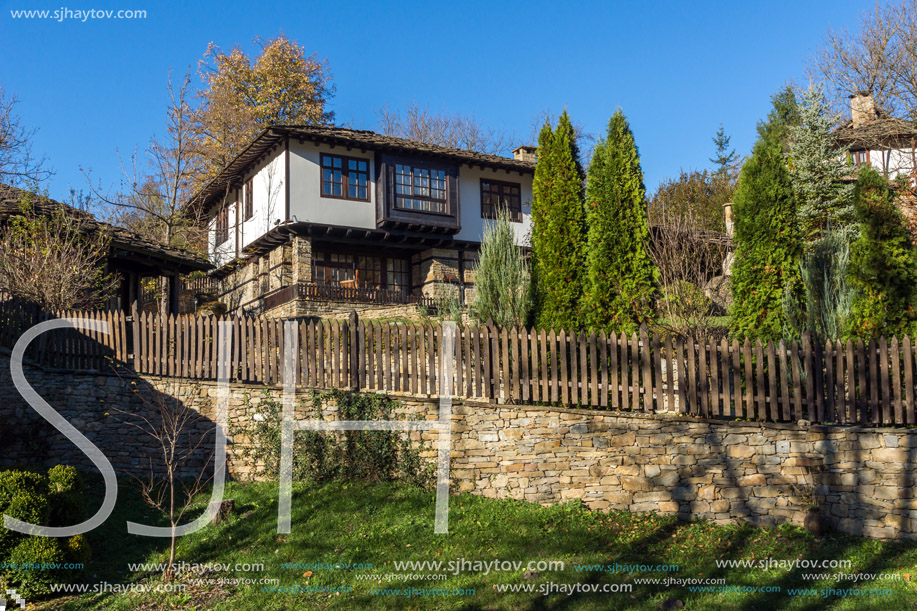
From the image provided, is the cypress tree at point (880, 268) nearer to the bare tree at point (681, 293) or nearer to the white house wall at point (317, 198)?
the bare tree at point (681, 293)

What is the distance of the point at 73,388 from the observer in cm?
1035

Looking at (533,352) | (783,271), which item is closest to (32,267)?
(533,352)

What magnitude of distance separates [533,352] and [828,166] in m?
13.0

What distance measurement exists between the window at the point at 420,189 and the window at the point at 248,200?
493cm

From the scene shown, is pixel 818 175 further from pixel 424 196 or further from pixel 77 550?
pixel 77 550

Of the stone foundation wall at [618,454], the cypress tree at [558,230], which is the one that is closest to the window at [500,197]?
the cypress tree at [558,230]

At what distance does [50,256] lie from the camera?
41.1 ft

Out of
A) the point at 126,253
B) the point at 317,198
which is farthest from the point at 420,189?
the point at 126,253

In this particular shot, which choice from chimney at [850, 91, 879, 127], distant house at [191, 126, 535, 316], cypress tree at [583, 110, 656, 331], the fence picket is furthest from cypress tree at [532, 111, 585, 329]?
chimney at [850, 91, 879, 127]

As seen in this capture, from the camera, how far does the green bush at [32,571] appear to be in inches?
278

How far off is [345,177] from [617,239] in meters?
11.8

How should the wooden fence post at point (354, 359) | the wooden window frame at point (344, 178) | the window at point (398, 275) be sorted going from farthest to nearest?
the window at point (398, 275)
the wooden window frame at point (344, 178)
the wooden fence post at point (354, 359)

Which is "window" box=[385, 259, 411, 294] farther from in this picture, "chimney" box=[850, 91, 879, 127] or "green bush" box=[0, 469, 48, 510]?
"green bush" box=[0, 469, 48, 510]

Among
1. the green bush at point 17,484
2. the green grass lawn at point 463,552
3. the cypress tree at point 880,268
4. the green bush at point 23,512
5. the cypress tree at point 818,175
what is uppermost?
the cypress tree at point 818,175
